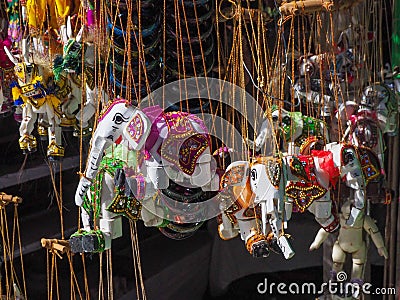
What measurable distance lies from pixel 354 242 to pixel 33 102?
757mm

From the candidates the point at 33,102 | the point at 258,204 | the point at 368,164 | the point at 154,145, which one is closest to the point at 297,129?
the point at 368,164

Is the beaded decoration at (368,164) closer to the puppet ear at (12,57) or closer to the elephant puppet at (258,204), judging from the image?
the elephant puppet at (258,204)

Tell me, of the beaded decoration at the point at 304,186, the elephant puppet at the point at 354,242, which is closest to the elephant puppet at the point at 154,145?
the beaded decoration at the point at 304,186

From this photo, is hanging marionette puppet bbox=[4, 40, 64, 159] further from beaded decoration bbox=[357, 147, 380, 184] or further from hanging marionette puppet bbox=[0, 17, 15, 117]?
beaded decoration bbox=[357, 147, 380, 184]

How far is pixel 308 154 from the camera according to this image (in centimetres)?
141

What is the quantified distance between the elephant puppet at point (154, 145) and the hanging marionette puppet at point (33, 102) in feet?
1.47

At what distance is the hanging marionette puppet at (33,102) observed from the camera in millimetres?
1588

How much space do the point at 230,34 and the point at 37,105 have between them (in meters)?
0.49

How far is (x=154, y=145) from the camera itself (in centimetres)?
116

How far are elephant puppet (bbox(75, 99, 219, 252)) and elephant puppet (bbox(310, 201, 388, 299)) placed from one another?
44 centimetres

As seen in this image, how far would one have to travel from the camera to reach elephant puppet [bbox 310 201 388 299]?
4.97 feet

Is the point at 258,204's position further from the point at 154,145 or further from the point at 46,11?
the point at 46,11

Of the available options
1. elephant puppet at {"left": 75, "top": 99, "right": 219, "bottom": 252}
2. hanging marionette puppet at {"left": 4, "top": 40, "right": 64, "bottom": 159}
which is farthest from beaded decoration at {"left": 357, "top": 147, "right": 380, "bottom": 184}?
hanging marionette puppet at {"left": 4, "top": 40, "right": 64, "bottom": 159}

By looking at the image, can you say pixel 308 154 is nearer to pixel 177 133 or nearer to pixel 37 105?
pixel 177 133
